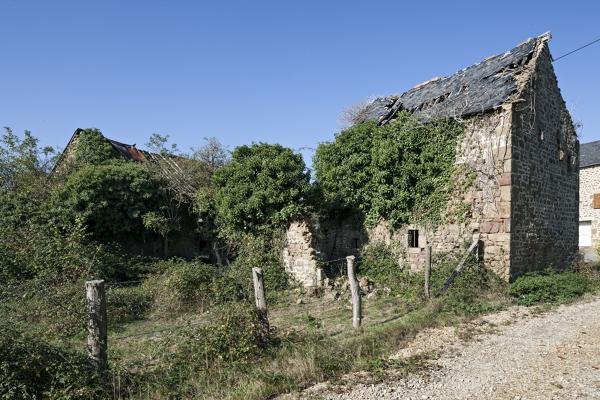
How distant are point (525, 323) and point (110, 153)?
16195 millimetres

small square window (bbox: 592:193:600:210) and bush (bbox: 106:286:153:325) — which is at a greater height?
small square window (bbox: 592:193:600:210)

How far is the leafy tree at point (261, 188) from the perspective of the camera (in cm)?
1222

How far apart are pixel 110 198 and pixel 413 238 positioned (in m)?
10.4

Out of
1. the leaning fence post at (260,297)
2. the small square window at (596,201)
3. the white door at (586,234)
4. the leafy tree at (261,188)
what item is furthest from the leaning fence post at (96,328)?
the white door at (586,234)

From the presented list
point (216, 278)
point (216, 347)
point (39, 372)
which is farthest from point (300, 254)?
point (39, 372)

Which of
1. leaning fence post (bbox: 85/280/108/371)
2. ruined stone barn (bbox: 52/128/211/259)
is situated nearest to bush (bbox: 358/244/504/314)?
leaning fence post (bbox: 85/280/108/371)

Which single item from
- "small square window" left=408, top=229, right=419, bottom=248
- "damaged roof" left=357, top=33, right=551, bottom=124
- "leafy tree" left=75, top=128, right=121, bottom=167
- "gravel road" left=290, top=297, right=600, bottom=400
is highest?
"damaged roof" left=357, top=33, right=551, bottom=124

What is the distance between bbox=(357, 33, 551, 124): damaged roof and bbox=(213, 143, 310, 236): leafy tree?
3996mm

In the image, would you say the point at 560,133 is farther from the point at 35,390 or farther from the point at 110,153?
the point at 110,153

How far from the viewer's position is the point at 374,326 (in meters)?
7.71

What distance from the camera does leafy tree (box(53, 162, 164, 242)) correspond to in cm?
1359

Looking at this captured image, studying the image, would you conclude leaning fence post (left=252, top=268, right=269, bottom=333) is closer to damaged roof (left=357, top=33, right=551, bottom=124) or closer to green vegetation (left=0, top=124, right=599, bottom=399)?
green vegetation (left=0, top=124, right=599, bottom=399)

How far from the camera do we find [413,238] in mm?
12906

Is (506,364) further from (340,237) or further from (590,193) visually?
(590,193)
